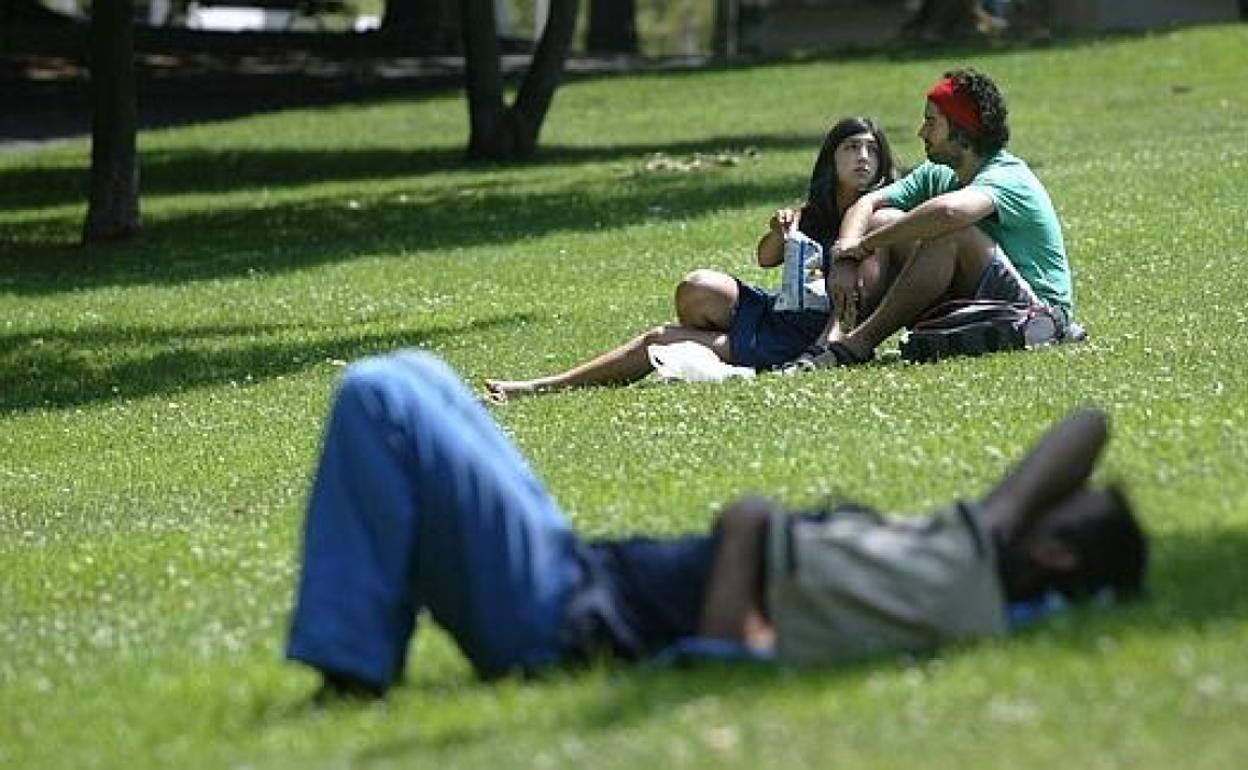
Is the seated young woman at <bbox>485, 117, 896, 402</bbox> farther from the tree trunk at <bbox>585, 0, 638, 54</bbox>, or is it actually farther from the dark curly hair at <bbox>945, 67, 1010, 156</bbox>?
the tree trunk at <bbox>585, 0, 638, 54</bbox>

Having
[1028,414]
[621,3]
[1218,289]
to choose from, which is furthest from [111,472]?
[621,3]

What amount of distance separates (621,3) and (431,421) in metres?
43.3

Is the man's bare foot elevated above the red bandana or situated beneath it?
situated beneath

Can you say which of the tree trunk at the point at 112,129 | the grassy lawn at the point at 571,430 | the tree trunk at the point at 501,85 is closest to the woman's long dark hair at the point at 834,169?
the grassy lawn at the point at 571,430

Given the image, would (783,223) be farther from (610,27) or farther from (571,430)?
(610,27)

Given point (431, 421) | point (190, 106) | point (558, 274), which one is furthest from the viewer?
point (190, 106)

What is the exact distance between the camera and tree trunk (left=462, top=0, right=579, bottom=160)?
3058 centimetres

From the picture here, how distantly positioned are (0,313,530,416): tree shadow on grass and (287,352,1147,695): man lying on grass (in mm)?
9854

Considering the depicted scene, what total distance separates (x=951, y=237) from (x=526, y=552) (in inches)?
251

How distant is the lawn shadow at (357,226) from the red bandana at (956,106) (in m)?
10.2

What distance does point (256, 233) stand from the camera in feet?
85.0

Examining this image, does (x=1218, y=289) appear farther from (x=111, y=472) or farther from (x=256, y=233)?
(x=256, y=233)

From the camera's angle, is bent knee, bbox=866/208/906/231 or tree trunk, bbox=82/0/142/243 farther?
tree trunk, bbox=82/0/142/243

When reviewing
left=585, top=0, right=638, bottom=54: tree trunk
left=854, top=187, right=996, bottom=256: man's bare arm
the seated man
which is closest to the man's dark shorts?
the seated man
